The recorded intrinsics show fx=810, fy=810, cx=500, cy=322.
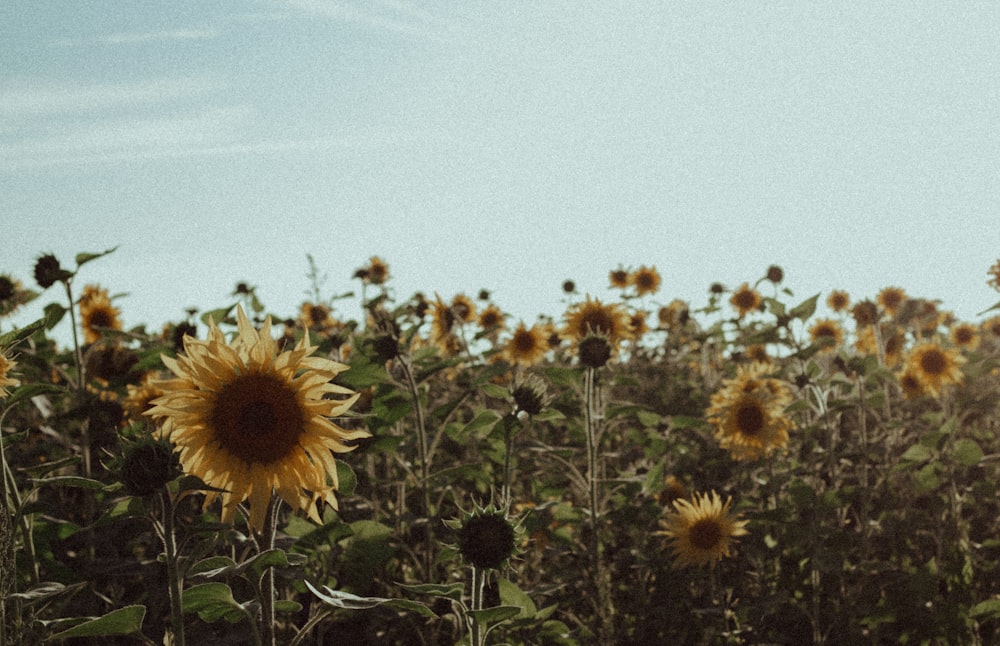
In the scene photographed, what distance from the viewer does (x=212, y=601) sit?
184 centimetres

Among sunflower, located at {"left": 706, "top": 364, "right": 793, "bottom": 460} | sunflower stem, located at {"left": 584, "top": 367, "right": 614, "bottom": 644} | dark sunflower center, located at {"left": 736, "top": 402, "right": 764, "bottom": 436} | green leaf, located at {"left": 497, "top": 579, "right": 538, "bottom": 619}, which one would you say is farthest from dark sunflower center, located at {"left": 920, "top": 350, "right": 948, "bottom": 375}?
green leaf, located at {"left": 497, "top": 579, "right": 538, "bottom": 619}

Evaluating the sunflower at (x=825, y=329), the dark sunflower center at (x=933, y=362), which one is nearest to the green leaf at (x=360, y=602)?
the dark sunflower center at (x=933, y=362)

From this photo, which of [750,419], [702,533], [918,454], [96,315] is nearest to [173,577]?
[702,533]

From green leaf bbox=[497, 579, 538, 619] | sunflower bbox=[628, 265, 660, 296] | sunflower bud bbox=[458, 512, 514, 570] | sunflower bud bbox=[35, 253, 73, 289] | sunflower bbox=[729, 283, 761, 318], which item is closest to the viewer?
sunflower bud bbox=[458, 512, 514, 570]

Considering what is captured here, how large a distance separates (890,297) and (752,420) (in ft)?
16.8

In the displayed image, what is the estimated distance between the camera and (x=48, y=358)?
4336 mm

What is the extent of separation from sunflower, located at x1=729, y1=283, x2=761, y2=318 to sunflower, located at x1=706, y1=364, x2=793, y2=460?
4.46 m

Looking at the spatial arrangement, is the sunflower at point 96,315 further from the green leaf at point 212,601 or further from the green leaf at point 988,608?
the green leaf at point 988,608

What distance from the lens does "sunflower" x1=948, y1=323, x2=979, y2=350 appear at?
8.14m

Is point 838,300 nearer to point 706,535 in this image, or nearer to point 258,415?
point 706,535

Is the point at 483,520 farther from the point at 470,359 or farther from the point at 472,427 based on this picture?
the point at 470,359

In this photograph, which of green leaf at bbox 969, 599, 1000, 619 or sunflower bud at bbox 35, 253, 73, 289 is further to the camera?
sunflower bud at bbox 35, 253, 73, 289

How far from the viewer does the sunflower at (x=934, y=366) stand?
617 cm

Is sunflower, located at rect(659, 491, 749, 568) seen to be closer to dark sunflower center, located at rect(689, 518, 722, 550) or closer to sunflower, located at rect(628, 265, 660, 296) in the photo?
dark sunflower center, located at rect(689, 518, 722, 550)
